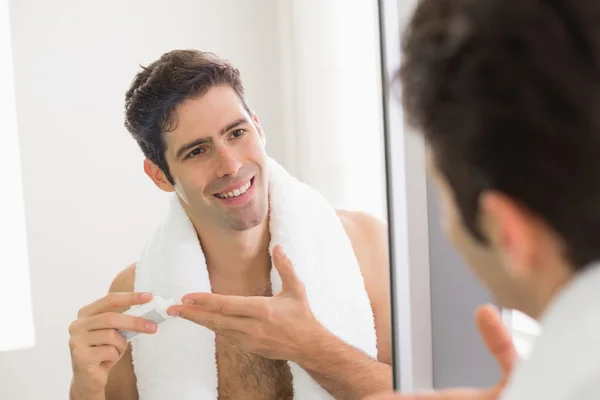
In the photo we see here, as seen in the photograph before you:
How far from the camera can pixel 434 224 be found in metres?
0.89

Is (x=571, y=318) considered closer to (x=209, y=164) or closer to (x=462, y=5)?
(x=462, y=5)

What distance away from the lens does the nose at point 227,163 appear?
82 cm

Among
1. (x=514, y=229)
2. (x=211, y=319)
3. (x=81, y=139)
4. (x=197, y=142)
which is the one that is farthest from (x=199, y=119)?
(x=514, y=229)

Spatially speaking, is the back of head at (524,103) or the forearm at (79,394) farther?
the forearm at (79,394)

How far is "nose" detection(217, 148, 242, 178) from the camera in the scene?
821mm

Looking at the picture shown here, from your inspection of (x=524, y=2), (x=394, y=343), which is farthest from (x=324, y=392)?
(x=524, y=2)

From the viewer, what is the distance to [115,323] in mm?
802

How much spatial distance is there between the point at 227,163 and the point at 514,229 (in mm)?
479

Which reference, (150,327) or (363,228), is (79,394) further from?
(363,228)

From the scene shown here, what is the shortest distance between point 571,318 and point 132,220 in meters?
0.55

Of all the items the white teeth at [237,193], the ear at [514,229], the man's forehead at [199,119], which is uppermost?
the man's forehead at [199,119]

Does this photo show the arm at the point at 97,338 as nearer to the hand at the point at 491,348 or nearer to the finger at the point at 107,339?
the finger at the point at 107,339

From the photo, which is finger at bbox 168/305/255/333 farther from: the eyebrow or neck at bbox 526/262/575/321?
neck at bbox 526/262/575/321

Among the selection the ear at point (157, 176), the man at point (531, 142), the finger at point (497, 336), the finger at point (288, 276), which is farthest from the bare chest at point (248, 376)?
the man at point (531, 142)
